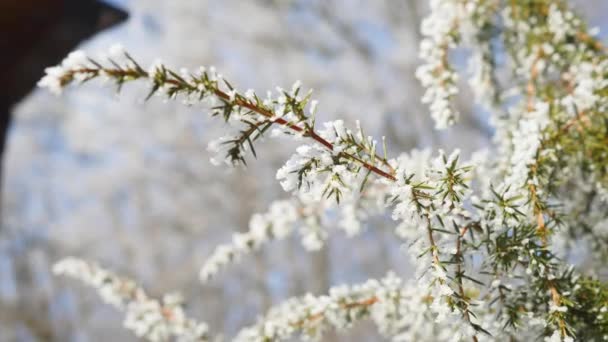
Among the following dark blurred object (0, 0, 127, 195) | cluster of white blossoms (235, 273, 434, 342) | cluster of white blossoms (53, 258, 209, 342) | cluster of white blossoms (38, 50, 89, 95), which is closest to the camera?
cluster of white blossoms (38, 50, 89, 95)


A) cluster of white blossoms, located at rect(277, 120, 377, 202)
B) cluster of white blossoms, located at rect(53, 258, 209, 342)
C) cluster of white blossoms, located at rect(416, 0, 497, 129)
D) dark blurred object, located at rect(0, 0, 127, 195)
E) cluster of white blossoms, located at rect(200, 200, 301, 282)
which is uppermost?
dark blurred object, located at rect(0, 0, 127, 195)

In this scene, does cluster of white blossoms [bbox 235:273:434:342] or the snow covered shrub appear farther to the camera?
cluster of white blossoms [bbox 235:273:434:342]

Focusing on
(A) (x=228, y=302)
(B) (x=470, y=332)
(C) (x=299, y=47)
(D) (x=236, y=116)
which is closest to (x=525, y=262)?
(B) (x=470, y=332)

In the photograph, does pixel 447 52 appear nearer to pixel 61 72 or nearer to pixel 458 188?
pixel 458 188

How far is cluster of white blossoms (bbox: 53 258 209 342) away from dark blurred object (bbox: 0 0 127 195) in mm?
1139

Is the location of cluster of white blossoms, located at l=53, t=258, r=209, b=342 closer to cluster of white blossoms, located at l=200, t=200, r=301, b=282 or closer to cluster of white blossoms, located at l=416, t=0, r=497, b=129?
cluster of white blossoms, located at l=200, t=200, r=301, b=282

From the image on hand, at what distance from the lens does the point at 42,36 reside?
2.07 metres

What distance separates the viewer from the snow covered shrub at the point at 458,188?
1.76ft

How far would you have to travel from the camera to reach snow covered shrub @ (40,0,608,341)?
538mm

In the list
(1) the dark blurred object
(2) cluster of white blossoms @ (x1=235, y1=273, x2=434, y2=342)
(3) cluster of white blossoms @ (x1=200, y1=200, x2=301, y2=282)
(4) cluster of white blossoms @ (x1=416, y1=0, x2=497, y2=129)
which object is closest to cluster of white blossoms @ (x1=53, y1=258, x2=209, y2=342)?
(3) cluster of white blossoms @ (x1=200, y1=200, x2=301, y2=282)

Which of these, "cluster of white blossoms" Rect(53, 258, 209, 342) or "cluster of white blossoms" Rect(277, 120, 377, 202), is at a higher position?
"cluster of white blossoms" Rect(53, 258, 209, 342)

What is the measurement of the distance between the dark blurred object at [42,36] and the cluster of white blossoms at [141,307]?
3.74ft

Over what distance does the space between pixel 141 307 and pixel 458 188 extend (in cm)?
81

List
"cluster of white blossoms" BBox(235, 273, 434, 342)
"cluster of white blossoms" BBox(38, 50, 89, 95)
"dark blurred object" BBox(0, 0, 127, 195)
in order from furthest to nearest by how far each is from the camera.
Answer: "dark blurred object" BBox(0, 0, 127, 195) < "cluster of white blossoms" BBox(235, 273, 434, 342) < "cluster of white blossoms" BBox(38, 50, 89, 95)
